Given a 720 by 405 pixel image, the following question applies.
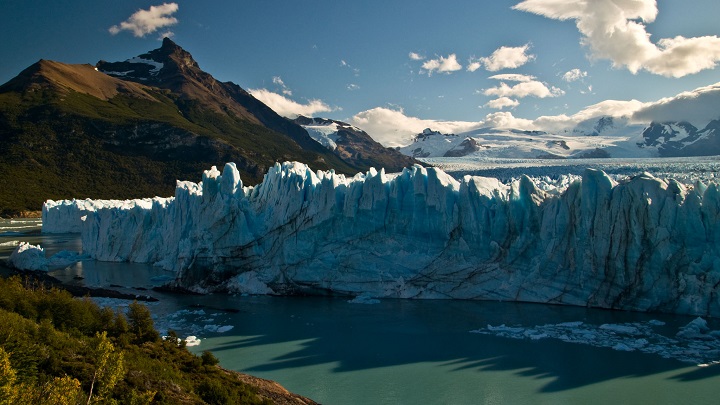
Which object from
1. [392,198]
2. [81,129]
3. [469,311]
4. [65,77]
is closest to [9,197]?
[81,129]

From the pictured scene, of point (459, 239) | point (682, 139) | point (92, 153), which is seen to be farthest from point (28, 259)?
point (682, 139)

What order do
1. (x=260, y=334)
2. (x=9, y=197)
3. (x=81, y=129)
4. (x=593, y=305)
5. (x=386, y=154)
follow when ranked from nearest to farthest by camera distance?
A: (x=260, y=334) → (x=593, y=305) → (x=9, y=197) → (x=81, y=129) → (x=386, y=154)

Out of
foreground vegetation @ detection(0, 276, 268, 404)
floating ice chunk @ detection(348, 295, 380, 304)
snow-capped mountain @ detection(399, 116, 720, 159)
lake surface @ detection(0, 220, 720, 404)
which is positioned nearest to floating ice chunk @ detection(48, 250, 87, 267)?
lake surface @ detection(0, 220, 720, 404)

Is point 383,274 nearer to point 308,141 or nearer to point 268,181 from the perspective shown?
point 268,181

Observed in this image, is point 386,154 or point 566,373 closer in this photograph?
point 566,373

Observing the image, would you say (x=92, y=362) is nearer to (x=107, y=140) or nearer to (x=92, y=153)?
(x=92, y=153)

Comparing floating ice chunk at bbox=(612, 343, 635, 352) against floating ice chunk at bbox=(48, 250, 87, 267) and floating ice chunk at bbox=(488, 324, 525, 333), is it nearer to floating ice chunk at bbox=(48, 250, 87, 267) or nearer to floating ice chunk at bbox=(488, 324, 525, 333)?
floating ice chunk at bbox=(488, 324, 525, 333)

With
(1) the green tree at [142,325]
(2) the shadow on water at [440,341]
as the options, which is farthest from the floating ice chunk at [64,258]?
(1) the green tree at [142,325]
